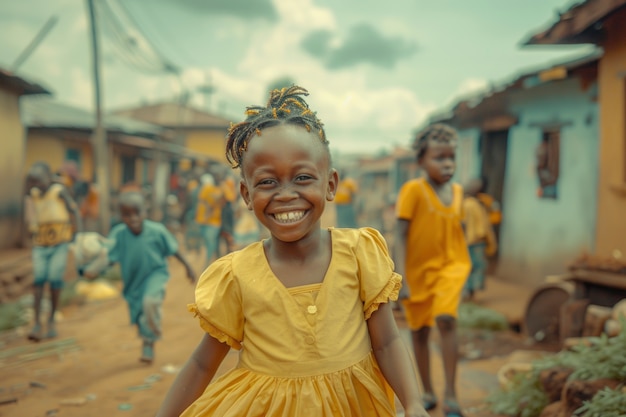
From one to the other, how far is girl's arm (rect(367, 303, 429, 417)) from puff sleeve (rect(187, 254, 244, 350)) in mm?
480

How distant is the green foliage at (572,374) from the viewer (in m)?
3.35

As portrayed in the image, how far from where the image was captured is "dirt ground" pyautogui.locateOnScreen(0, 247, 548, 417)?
438cm

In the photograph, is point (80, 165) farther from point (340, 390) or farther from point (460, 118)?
point (340, 390)

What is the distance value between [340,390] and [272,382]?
0.74 feet

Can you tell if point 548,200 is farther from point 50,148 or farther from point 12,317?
point 50,148

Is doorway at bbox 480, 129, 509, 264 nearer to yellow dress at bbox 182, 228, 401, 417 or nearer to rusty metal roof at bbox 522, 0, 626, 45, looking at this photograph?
rusty metal roof at bbox 522, 0, 626, 45

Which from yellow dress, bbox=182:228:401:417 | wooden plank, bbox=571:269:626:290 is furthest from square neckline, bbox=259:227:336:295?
wooden plank, bbox=571:269:626:290

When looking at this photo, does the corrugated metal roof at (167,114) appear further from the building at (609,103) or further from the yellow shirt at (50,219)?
the building at (609,103)

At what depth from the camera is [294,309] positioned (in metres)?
2.02

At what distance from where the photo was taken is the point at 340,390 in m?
1.95

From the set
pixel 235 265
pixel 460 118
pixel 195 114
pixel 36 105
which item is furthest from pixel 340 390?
pixel 195 114

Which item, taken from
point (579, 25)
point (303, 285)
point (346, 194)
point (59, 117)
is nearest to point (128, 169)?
point (59, 117)

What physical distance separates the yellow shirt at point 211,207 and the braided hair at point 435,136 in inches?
263

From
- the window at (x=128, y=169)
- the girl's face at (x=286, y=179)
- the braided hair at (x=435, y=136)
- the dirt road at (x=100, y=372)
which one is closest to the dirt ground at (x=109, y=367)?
the dirt road at (x=100, y=372)
